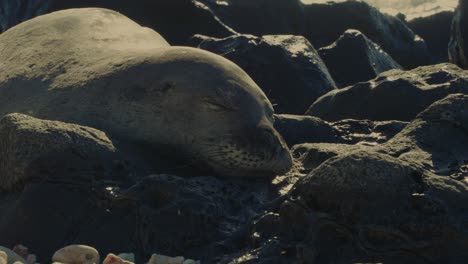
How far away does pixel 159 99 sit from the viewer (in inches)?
273

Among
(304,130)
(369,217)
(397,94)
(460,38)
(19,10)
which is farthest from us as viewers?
(19,10)

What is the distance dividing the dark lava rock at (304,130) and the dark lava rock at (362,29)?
6.48 metres

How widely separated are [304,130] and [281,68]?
8.06 feet

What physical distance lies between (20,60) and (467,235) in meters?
4.21

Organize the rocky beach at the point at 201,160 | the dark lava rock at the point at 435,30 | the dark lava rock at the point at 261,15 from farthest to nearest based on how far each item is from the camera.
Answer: the dark lava rock at the point at 435,30, the dark lava rock at the point at 261,15, the rocky beach at the point at 201,160

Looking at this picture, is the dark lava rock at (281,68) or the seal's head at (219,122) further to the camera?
the dark lava rock at (281,68)

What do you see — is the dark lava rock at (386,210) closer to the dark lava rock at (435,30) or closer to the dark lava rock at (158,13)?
the dark lava rock at (158,13)

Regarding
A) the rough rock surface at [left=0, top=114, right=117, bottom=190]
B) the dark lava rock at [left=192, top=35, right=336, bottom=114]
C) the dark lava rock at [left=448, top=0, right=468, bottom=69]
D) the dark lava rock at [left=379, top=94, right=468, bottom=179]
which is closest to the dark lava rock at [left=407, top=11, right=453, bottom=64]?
the dark lava rock at [left=448, top=0, right=468, bottom=69]

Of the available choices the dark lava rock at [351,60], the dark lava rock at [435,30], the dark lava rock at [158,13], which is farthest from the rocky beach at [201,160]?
the dark lava rock at [435,30]

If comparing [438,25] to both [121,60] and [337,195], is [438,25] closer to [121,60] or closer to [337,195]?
[121,60]

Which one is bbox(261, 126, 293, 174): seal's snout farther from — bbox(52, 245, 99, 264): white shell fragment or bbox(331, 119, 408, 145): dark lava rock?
bbox(52, 245, 99, 264): white shell fragment

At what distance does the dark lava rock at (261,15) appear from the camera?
1352 cm

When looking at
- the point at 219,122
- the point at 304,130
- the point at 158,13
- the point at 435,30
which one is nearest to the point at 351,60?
the point at 158,13

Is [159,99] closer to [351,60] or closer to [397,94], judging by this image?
[397,94]
